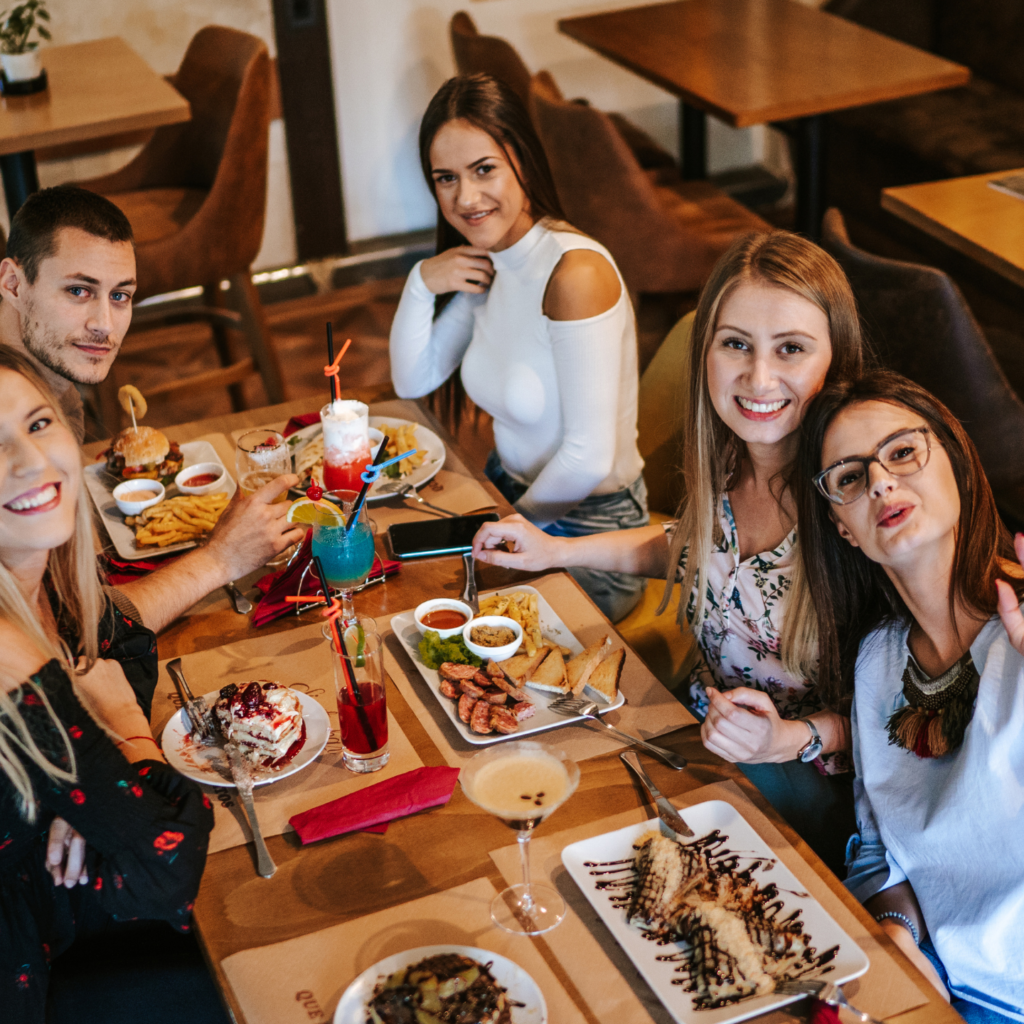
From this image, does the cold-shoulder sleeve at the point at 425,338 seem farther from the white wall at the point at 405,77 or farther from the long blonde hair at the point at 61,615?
the white wall at the point at 405,77

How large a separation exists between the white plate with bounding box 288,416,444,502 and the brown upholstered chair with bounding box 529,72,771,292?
149cm

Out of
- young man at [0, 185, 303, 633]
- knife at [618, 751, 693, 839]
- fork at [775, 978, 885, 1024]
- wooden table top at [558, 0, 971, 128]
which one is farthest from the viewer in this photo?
wooden table top at [558, 0, 971, 128]

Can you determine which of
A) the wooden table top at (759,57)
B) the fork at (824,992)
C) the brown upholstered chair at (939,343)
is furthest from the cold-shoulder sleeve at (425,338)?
the fork at (824,992)

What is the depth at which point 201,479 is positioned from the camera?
2117mm

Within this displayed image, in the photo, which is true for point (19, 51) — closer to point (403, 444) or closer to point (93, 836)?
point (403, 444)

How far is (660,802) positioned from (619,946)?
200 mm

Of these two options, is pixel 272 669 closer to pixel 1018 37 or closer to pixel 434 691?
pixel 434 691

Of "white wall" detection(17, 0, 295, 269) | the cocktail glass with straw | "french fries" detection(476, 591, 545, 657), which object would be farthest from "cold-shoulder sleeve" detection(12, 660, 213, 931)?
"white wall" detection(17, 0, 295, 269)

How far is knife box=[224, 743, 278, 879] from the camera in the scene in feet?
4.35

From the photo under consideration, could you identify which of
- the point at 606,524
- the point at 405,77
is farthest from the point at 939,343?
the point at 405,77

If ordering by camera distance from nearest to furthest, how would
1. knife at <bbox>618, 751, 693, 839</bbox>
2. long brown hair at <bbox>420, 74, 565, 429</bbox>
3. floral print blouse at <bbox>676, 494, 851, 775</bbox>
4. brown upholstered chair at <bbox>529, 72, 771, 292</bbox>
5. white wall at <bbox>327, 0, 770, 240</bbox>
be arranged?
knife at <bbox>618, 751, 693, 839</bbox>, floral print blouse at <bbox>676, 494, 851, 775</bbox>, long brown hair at <bbox>420, 74, 565, 429</bbox>, brown upholstered chair at <bbox>529, 72, 771, 292</bbox>, white wall at <bbox>327, 0, 770, 240</bbox>

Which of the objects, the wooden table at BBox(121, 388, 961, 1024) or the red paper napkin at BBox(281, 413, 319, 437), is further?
the red paper napkin at BBox(281, 413, 319, 437)

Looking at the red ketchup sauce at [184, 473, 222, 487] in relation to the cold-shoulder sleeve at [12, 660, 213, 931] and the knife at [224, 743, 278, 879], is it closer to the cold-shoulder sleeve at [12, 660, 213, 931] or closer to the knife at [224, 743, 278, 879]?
the knife at [224, 743, 278, 879]

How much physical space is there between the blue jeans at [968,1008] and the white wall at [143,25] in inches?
154
